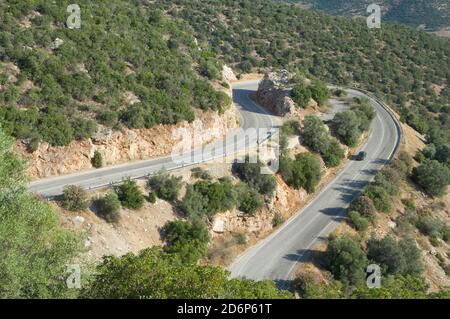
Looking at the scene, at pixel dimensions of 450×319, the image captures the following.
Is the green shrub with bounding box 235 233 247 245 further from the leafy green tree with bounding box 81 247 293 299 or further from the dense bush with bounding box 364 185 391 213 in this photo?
the leafy green tree with bounding box 81 247 293 299

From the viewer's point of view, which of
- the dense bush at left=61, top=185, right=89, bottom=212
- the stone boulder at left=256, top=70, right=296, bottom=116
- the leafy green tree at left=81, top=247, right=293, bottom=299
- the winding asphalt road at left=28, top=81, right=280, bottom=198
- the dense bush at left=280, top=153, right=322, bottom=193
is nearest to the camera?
the leafy green tree at left=81, top=247, right=293, bottom=299

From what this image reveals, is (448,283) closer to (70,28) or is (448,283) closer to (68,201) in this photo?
(68,201)

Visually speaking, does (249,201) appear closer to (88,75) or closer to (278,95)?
(88,75)

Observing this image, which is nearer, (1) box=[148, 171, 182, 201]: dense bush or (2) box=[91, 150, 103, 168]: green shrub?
(1) box=[148, 171, 182, 201]: dense bush

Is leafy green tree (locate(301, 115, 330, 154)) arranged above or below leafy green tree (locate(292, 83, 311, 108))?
below

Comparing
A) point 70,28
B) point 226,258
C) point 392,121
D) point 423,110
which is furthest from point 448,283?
point 423,110

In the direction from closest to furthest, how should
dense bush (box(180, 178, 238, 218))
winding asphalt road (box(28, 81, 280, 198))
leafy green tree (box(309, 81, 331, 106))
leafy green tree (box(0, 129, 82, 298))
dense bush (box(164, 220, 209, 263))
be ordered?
leafy green tree (box(0, 129, 82, 298)) < dense bush (box(164, 220, 209, 263)) < winding asphalt road (box(28, 81, 280, 198)) < dense bush (box(180, 178, 238, 218)) < leafy green tree (box(309, 81, 331, 106))

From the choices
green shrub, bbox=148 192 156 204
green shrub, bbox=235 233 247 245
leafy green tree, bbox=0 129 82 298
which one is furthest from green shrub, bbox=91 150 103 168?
leafy green tree, bbox=0 129 82 298

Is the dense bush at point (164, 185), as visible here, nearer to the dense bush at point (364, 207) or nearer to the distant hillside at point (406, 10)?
the dense bush at point (364, 207)
